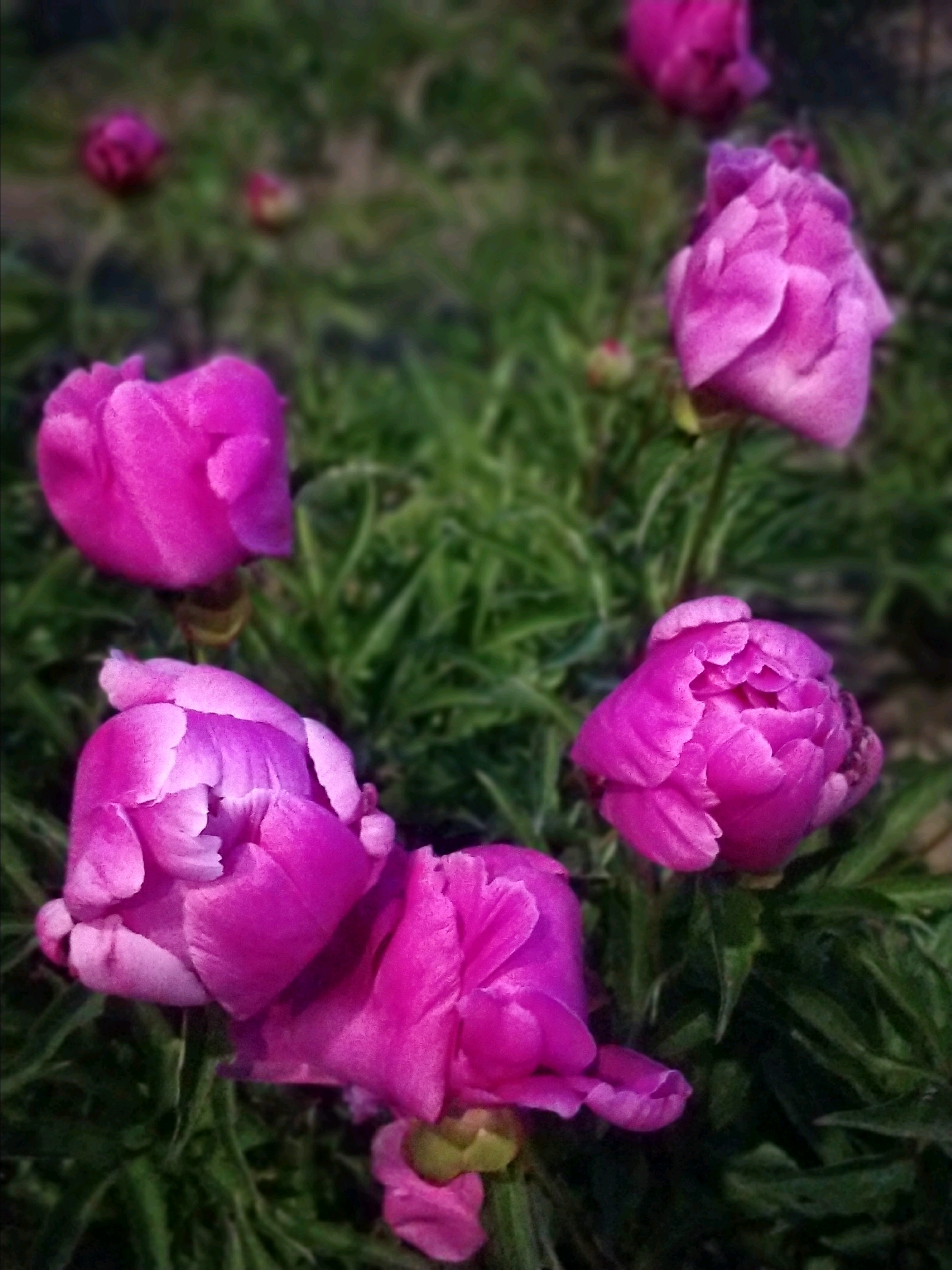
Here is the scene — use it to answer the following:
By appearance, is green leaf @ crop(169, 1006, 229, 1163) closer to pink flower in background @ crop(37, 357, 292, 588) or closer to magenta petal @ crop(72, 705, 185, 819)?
magenta petal @ crop(72, 705, 185, 819)

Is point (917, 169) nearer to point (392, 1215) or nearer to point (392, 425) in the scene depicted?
point (392, 425)

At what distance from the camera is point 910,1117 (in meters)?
0.64

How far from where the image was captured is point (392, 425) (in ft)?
4.97

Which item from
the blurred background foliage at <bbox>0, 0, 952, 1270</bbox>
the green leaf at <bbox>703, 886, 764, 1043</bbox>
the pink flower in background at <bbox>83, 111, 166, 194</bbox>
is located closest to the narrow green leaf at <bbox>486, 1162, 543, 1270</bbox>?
the blurred background foliage at <bbox>0, 0, 952, 1270</bbox>

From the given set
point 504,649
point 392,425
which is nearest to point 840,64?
point 392,425

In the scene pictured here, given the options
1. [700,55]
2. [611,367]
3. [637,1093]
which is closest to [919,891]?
[637,1093]

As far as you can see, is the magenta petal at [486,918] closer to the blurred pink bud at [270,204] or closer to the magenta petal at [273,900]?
the magenta petal at [273,900]

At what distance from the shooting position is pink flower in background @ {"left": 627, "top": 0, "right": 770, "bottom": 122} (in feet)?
3.95

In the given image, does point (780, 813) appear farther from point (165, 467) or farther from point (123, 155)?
point (123, 155)

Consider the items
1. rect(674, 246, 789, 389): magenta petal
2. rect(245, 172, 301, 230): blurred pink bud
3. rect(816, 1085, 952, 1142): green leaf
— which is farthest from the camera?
rect(245, 172, 301, 230): blurred pink bud

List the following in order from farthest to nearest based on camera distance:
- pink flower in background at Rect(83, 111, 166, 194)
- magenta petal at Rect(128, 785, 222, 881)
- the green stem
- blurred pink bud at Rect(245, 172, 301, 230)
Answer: blurred pink bud at Rect(245, 172, 301, 230) < pink flower in background at Rect(83, 111, 166, 194) < the green stem < magenta petal at Rect(128, 785, 222, 881)

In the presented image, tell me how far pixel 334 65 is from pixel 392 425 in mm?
1012

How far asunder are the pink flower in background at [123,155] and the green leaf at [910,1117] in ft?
4.00

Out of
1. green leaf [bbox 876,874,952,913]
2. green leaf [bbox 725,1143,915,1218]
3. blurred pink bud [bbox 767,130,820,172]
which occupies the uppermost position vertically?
blurred pink bud [bbox 767,130,820,172]
